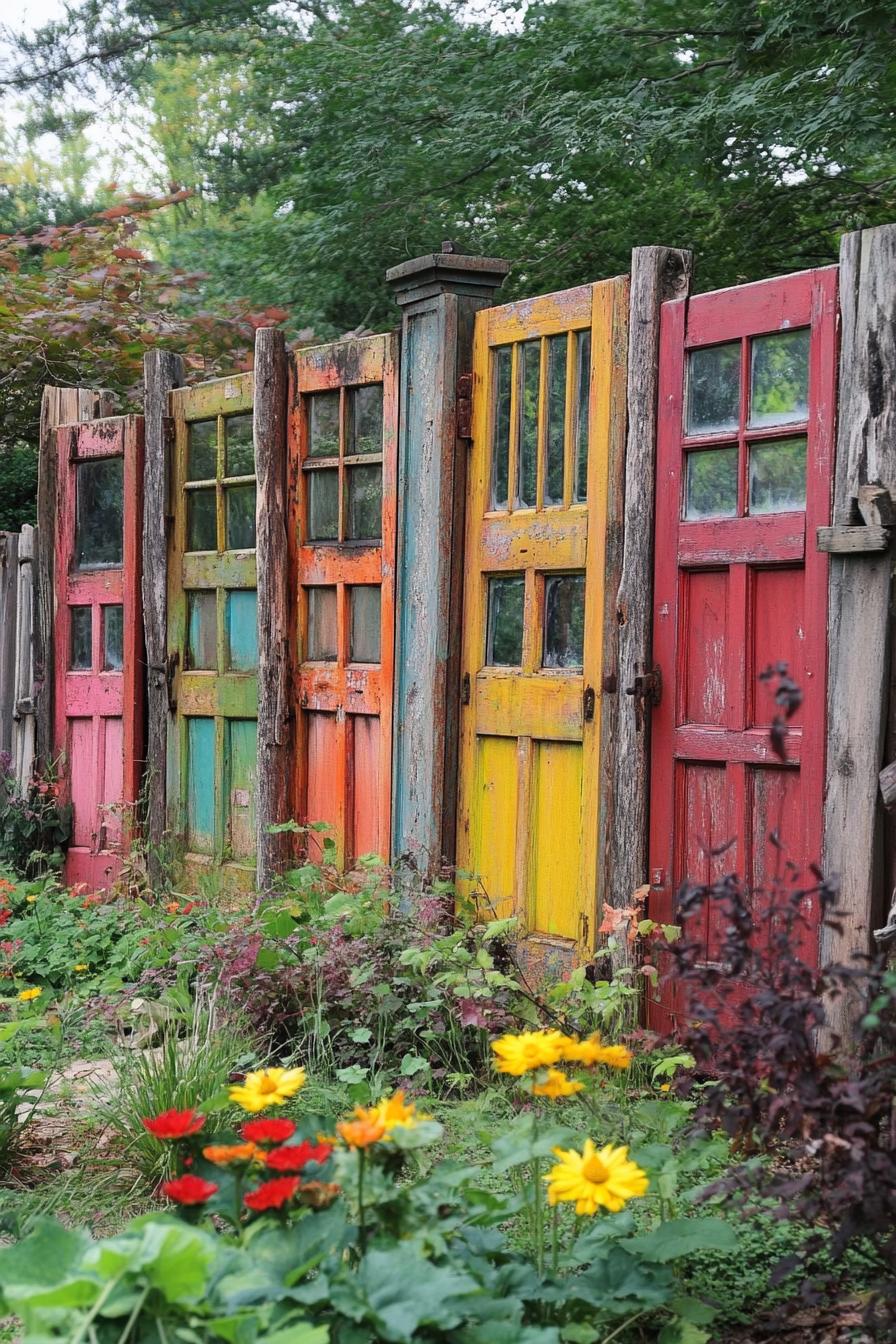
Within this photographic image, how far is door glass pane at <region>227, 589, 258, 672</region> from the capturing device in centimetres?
697

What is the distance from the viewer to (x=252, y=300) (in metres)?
12.0

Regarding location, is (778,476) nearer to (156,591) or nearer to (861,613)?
(861,613)

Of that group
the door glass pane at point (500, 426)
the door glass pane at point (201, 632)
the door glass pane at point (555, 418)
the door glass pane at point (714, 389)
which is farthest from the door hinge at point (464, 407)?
the door glass pane at point (201, 632)

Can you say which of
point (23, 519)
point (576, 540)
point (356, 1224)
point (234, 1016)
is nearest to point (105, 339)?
point (23, 519)

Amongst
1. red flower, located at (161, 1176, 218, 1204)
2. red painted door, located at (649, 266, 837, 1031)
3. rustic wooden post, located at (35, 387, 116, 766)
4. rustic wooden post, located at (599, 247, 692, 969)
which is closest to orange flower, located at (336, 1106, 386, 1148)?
red flower, located at (161, 1176, 218, 1204)

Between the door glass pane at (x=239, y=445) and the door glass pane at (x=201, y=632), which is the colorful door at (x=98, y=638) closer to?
the door glass pane at (x=201, y=632)

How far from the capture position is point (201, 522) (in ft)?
24.3

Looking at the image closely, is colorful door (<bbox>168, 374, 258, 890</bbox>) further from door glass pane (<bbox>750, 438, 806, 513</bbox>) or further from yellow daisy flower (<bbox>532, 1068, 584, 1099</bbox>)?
yellow daisy flower (<bbox>532, 1068, 584, 1099</bbox>)

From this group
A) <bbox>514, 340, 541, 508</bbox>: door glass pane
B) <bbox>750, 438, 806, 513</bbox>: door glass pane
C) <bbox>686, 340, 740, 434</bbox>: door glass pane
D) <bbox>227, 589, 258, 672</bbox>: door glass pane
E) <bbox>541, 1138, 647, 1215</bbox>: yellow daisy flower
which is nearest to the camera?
<bbox>541, 1138, 647, 1215</bbox>: yellow daisy flower

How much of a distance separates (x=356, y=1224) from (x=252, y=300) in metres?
10.4

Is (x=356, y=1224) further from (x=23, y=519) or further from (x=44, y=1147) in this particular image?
(x=23, y=519)

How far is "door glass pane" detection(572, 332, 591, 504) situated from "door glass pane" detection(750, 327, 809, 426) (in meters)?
0.77

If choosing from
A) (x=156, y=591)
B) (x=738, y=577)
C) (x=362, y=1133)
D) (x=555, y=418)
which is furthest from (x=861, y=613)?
(x=156, y=591)

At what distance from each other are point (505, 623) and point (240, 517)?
201 cm
